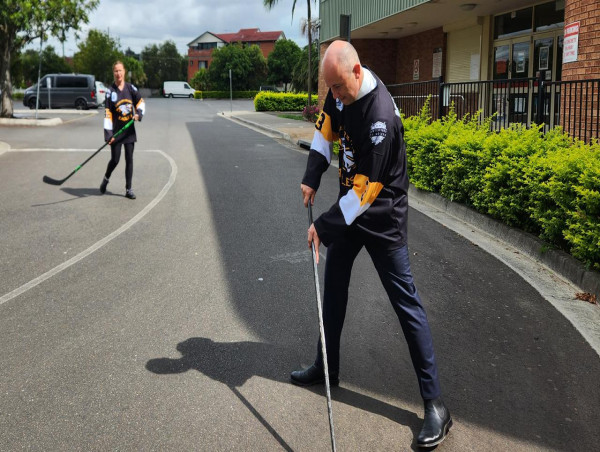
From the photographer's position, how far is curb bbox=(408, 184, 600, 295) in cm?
568

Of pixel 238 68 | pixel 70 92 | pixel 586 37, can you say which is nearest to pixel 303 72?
pixel 70 92

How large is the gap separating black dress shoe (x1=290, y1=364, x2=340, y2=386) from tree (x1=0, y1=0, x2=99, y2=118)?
2296 centimetres

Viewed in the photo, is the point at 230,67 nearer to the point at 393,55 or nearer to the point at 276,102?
the point at 276,102

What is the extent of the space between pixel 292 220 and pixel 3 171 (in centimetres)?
744

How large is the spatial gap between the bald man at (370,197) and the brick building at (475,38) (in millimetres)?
6813

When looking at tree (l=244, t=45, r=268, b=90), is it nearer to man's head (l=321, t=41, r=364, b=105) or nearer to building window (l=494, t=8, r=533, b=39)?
building window (l=494, t=8, r=533, b=39)

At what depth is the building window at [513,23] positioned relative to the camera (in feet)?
53.7

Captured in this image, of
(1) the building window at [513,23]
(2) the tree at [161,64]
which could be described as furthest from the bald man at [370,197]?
(2) the tree at [161,64]

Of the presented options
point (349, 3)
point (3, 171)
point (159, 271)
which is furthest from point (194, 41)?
point (159, 271)

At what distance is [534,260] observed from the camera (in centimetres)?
669

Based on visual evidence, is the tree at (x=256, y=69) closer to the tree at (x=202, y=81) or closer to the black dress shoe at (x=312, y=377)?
the tree at (x=202, y=81)

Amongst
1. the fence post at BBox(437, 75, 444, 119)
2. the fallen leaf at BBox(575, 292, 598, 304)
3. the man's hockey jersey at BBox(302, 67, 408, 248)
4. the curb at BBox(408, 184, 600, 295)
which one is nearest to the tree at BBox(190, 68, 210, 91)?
the fence post at BBox(437, 75, 444, 119)

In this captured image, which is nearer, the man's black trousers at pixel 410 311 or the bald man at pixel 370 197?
the bald man at pixel 370 197

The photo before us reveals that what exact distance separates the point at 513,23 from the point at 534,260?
1222 centimetres
